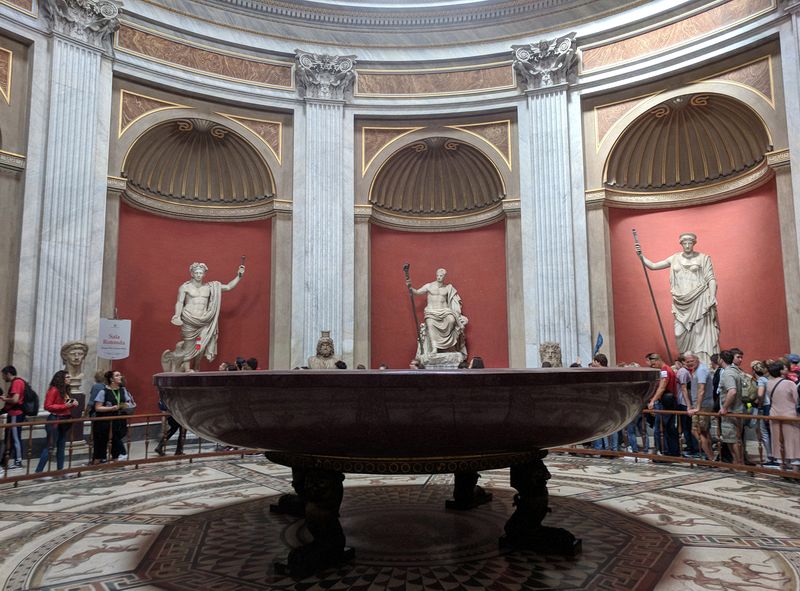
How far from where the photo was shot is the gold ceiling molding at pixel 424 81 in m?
11.7

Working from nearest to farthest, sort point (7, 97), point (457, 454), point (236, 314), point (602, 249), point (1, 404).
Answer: point (457, 454) < point (1, 404) < point (7, 97) < point (602, 249) < point (236, 314)

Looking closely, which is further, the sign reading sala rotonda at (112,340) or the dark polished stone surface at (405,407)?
the sign reading sala rotonda at (112,340)

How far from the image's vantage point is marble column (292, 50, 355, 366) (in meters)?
10.8

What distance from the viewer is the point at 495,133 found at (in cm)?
1171

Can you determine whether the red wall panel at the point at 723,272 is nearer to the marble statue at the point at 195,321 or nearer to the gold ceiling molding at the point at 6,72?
the marble statue at the point at 195,321

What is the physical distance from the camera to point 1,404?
23.1 ft

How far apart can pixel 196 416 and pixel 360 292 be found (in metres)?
8.96

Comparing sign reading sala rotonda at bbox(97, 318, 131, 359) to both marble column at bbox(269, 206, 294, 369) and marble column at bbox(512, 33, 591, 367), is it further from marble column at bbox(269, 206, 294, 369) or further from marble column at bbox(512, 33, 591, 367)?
marble column at bbox(512, 33, 591, 367)

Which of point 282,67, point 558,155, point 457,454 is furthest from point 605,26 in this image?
point 457,454

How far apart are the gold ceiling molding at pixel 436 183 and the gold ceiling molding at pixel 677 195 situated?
1.99m

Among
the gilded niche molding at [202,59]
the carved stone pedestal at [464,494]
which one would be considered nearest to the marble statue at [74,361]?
the gilded niche molding at [202,59]

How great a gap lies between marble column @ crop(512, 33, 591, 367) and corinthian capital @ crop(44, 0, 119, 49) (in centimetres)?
721

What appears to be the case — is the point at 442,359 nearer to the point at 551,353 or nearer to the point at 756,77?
the point at 551,353

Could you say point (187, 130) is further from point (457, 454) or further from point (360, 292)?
point (457, 454)
